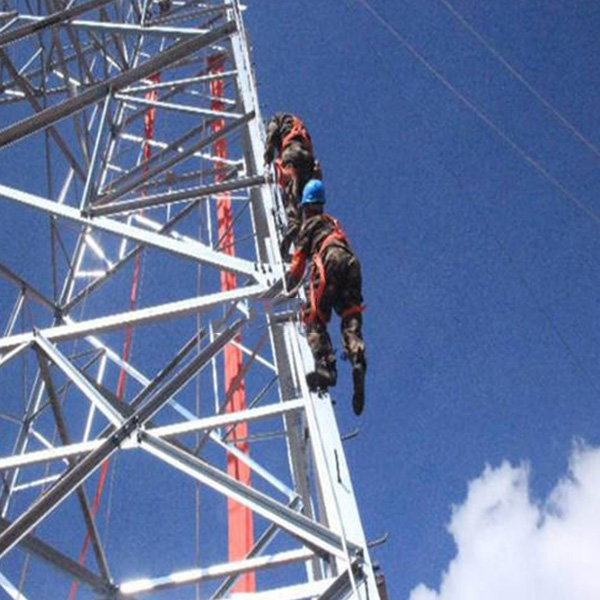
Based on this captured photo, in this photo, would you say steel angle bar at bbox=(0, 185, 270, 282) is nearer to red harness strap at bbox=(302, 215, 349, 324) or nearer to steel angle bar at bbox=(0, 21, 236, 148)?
red harness strap at bbox=(302, 215, 349, 324)

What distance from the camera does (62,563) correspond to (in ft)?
19.4

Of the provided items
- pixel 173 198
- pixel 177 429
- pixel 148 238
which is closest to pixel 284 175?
pixel 173 198

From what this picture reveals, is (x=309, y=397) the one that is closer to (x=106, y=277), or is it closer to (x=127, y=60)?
(x=106, y=277)

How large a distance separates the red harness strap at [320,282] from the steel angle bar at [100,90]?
3138 mm

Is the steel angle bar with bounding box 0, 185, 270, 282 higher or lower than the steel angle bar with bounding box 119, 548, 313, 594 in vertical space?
higher

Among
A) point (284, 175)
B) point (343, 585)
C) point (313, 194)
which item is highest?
point (284, 175)

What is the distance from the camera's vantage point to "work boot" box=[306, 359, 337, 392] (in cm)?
494

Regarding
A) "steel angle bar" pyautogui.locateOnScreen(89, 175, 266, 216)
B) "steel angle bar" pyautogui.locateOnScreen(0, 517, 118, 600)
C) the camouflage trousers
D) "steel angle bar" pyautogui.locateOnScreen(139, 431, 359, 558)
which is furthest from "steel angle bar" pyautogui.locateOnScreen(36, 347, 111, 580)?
the camouflage trousers

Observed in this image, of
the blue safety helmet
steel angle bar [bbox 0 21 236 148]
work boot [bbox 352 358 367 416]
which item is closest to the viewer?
work boot [bbox 352 358 367 416]

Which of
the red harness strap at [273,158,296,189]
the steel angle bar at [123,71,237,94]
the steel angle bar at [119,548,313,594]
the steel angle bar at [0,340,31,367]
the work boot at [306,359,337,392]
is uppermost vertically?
the steel angle bar at [123,71,237,94]

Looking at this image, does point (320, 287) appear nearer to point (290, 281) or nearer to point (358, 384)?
point (290, 281)

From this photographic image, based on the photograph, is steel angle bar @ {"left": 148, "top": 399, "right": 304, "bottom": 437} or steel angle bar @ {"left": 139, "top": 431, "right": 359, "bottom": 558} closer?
steel angle bar @ {"left": 139, "top": 431, "right": 359, "bottom": 558}

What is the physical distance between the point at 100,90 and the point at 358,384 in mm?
4330

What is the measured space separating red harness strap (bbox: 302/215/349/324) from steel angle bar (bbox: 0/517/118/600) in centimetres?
264
